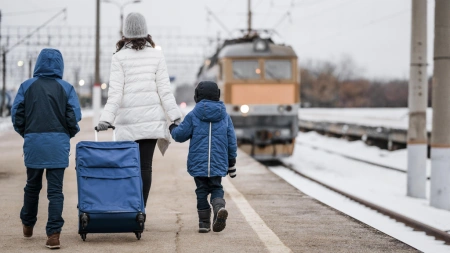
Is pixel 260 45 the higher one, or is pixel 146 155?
pixel 260 45

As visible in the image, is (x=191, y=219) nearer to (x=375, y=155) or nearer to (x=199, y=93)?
(x=199, y=93)

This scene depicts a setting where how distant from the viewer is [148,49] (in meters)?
7.35

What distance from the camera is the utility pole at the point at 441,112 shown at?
13492mm

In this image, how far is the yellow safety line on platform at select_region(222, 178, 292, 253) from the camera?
22.1 feet

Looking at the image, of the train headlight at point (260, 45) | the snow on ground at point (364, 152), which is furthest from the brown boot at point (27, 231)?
the train headlight at point (260, 45)

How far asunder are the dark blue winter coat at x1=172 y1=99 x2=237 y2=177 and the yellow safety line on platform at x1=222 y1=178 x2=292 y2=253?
2.24ft

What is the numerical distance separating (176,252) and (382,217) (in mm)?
6286

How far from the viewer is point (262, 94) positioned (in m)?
22.5

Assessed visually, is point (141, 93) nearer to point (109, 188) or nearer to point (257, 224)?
point (109, 188)

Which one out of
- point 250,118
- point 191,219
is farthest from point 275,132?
point 191,219

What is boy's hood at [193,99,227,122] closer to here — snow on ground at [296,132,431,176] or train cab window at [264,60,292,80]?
snow on ground at [296,132,431,176]

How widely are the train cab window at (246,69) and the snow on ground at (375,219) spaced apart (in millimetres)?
4444

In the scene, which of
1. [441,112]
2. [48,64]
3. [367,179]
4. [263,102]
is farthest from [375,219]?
[263,102]

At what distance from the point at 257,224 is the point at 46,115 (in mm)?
2544
